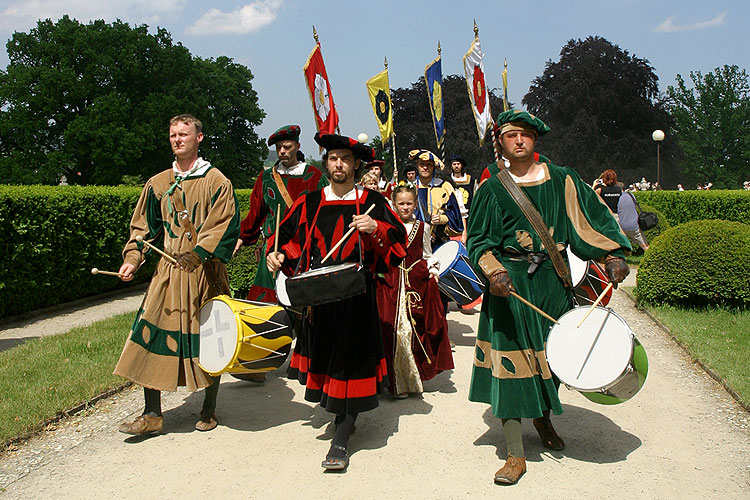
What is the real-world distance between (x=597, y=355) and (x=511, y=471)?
799 millimetres

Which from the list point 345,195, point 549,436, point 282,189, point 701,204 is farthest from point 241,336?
point 701,204

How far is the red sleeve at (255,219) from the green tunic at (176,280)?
1027mm

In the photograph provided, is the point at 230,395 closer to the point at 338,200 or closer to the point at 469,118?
the point at 338,200

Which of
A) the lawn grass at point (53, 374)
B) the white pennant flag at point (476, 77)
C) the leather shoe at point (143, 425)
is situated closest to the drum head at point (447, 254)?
the leather shoe at point (143, 425)

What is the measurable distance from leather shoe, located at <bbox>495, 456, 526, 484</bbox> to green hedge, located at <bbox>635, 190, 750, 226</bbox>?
14.5 meters

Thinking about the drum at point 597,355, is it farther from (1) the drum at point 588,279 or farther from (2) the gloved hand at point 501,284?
(1) the drum at point 588,279

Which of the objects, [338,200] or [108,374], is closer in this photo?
[338,200]

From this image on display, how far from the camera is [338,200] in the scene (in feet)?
14.7

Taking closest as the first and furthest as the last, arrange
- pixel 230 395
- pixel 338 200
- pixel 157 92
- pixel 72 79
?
1. pixel 338 200
2. pixel 230 395
3. pixel 72 79
4. pixel 157 92

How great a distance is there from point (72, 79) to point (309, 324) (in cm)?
3520

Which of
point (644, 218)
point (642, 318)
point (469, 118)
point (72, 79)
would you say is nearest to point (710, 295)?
point (642, 318)

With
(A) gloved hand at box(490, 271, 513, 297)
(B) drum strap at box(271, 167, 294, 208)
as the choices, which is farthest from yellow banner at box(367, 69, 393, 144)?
(A) gloved hand at box(490, 271, 513, 297)

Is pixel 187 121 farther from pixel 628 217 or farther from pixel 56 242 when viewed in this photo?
pixel 628 217

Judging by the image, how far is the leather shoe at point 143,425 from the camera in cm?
466
